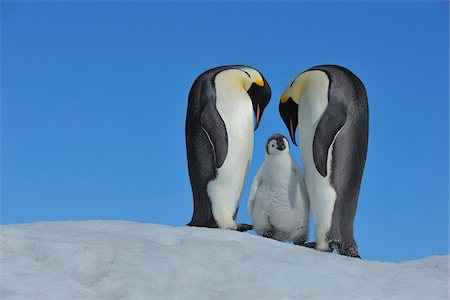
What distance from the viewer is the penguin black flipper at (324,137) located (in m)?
4.55

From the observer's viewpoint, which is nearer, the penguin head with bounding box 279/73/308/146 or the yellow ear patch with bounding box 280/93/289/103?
the penguin head with bounding box 279/73/308/146

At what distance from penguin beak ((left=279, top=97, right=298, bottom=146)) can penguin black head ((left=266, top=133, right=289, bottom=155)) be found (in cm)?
56

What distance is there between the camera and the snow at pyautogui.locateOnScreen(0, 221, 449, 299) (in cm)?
294

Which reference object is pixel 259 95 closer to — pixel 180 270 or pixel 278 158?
pixel 278 158

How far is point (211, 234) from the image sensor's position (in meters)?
3.95

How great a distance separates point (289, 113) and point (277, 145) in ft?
2.23

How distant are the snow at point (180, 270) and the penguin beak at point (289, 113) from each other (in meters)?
1.68

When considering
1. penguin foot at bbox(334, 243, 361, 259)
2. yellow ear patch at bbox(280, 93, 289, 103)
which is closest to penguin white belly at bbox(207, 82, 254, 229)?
yellow ear patch at bbox(280, 93, 289, 103)

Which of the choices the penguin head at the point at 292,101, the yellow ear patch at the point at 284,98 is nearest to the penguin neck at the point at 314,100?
the penguin head at the point at 292,101

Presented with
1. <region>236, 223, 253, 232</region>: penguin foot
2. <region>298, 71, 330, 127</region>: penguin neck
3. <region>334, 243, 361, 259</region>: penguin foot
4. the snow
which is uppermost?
<region>298, 71, 330, 127</region>: penguin neck

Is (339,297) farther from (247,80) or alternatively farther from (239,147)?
(247,80)

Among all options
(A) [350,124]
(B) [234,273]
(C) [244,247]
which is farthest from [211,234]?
(A) [350,124]

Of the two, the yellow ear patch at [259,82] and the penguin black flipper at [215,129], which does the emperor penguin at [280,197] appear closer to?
the penguin black flipper at [215,129]

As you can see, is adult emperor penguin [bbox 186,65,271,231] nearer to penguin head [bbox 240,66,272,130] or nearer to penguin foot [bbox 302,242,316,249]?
penguin head [bbox 240,66,272,130]
